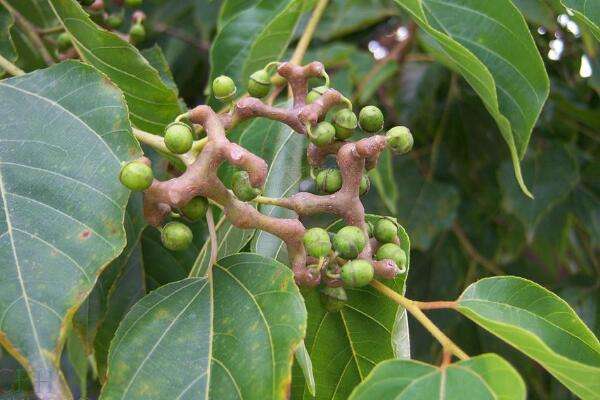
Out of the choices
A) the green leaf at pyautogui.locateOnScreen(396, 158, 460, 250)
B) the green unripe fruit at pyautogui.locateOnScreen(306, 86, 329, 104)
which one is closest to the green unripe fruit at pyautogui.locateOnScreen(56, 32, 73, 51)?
the green unripe fruit at pyautogui.locateOnScreen(306, 86, 329, 104)

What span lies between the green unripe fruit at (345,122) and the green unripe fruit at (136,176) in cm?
18

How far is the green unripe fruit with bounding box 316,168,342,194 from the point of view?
28.3 inches

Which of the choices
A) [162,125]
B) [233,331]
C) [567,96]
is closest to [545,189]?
[567,96]

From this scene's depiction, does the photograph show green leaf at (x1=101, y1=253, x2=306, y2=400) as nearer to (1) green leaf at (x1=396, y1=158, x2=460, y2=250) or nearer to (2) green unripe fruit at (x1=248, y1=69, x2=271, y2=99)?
(2) green unripe fruit at (x1=248, y1=69, x2=271, y2=99)

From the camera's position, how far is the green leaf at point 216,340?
63 centimetres

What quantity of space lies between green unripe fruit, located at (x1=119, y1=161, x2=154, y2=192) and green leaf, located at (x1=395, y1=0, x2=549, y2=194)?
328 mm

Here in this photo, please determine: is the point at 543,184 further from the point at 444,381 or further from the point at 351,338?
the point at 444,381

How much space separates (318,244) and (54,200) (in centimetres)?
22

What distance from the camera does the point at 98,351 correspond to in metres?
0.95

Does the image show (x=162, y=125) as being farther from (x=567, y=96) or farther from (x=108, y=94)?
(x=567, y=96)

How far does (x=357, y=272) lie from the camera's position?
2.16 ft

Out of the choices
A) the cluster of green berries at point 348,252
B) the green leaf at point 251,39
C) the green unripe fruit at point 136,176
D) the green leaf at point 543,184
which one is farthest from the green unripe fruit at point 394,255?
the green leaf at point 543,184

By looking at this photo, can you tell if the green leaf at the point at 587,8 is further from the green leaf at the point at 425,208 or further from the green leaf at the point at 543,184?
the green leaf at the point at 425,208

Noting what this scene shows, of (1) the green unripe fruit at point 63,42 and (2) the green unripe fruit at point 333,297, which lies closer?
(2) the green unripe fruit at point 333,297
